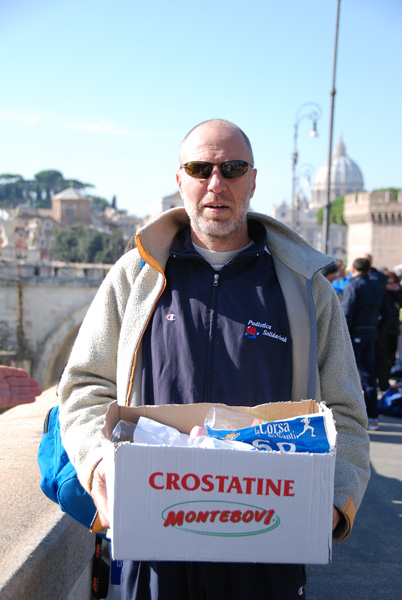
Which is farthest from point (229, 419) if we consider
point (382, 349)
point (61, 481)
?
point (382, 349)

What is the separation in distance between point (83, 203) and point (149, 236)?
94.8 meters

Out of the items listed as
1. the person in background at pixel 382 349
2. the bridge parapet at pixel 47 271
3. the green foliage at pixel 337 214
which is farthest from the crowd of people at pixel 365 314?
the green foliage at pixel 337 214

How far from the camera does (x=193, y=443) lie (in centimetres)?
141

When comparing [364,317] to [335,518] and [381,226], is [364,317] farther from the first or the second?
[381,226]

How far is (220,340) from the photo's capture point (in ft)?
5.45

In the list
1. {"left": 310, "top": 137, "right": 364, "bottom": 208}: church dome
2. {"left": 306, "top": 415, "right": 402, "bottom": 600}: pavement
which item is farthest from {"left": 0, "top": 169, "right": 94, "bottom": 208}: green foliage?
{"left": 306, "top": 415, "right": 402, "bottom": 600}: pavement

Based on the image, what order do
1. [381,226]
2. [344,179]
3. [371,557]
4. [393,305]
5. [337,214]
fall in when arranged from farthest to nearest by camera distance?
[344,179] → [337,214] → [381,226] → [393,305] → [371,557]

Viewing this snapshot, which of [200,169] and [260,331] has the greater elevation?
[200,169]

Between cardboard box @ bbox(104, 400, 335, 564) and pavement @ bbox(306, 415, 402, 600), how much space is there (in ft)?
4.56

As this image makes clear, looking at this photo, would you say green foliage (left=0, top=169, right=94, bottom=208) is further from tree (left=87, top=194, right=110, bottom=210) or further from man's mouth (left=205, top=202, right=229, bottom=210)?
man's mouth (left=205, top=202, right=229, bottom=210)

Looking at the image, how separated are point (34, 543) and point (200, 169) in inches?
43.5

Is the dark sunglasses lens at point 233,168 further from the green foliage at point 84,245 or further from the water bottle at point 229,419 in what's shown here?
the green foliage at point 84,245

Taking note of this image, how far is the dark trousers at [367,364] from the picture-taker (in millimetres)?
5324

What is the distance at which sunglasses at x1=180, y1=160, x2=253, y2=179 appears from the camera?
1.71 m
